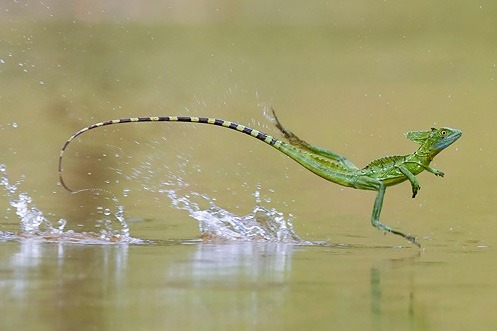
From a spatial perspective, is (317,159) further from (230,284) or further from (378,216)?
(230,284)

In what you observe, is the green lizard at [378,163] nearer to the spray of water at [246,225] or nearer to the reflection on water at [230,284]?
the spray of water at [246,225]

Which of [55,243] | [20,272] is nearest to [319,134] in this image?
[55,243]

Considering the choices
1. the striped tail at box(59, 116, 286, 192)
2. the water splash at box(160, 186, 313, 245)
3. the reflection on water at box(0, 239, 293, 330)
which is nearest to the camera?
the reflection on water at box(0, 239, 293, 330)

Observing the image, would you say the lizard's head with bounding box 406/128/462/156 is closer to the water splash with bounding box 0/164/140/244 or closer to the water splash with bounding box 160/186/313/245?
the water splash with bounding box 160/186/313/245

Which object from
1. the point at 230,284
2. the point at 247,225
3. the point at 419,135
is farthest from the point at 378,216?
the point at 230,284

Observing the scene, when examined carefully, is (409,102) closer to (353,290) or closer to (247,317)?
(353,290)

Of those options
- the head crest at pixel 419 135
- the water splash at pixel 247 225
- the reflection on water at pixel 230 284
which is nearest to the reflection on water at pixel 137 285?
the reflection on water at pixel 230 284

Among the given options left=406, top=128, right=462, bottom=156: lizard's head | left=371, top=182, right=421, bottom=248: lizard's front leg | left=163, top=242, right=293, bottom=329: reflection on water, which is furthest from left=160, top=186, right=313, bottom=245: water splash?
left=406, top=128, right=462, bottom=156: lizard's head
